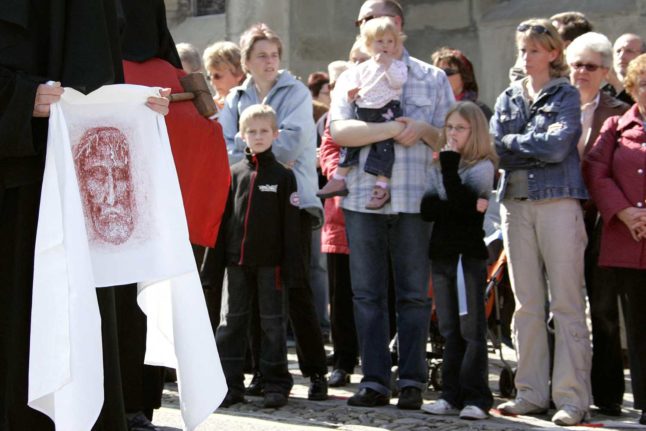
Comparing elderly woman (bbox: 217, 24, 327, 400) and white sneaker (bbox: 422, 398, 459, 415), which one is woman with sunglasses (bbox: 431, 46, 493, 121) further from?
white sneaker (bbox: 422, 398, 459, 415)

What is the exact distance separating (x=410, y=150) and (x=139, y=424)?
8.25 ft

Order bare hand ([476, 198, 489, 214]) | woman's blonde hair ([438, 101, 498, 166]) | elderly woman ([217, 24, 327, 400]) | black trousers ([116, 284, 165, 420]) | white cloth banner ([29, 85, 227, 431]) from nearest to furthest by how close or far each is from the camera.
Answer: white cloth banner ([29, 85, 227, 431]) < black trousers ([116, 284, 165, 420]) < bare hand ([476, 198, 489, 214]) < woman's blonde hair ([438, 101, 498, 166]) < elderly woman ([217, 24, 327, 400])

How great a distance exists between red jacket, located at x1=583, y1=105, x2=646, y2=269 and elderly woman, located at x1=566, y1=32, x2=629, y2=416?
227 mm

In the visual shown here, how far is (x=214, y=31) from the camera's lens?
48.2 feet

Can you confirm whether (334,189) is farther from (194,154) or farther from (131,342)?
(131,342)

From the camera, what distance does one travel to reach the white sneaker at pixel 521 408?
293 inches

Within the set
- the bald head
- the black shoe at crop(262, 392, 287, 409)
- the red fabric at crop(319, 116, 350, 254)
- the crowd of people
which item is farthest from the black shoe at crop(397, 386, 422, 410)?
the bald head

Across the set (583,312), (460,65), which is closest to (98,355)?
(583,312)

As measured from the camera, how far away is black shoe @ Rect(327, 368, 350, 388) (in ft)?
28.1

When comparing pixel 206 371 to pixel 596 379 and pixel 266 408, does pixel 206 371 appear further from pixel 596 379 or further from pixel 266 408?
pixel 596 379

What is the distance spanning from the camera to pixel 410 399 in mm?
7547

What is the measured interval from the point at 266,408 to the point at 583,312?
1740 millimetres

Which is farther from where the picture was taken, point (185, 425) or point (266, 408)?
point (266, 408)

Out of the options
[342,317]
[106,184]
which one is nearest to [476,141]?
[342,317]
